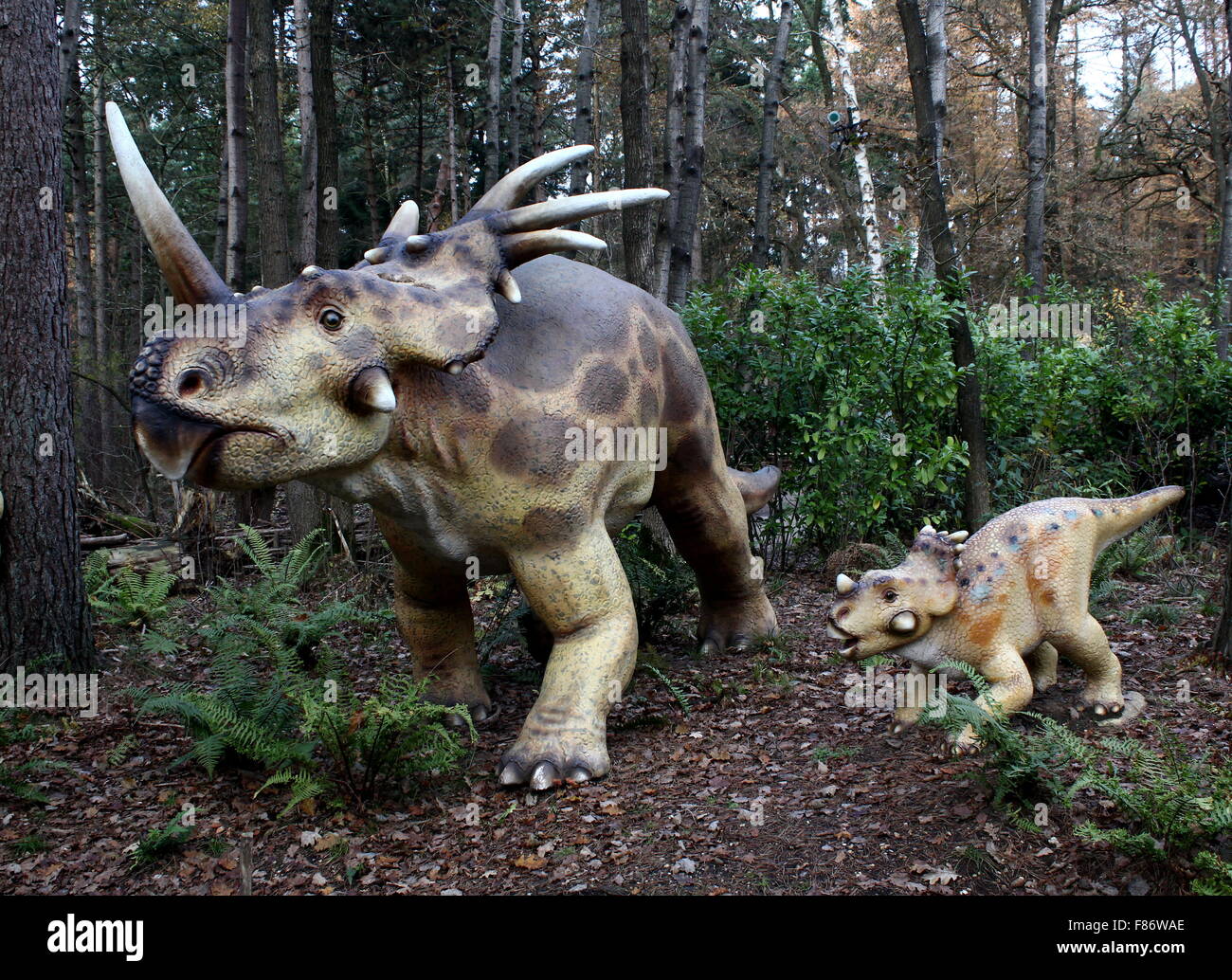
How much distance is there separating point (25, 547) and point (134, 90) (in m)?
15.4

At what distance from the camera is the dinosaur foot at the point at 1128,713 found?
413 cm

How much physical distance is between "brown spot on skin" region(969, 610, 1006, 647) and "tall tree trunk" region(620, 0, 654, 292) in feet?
16.9

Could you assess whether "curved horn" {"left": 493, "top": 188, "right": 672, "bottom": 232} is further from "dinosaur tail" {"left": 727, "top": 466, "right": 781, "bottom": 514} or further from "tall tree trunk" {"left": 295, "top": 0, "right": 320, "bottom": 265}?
"tall tree trunk" {"left": 295, "top": 0, "right": 320, "bottom": 265}

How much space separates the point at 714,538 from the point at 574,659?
5.19 feet

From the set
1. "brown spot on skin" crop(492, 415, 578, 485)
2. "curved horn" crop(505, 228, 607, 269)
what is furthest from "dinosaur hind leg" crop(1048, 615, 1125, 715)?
"curved horn" crop(505, 228, 607, 269)

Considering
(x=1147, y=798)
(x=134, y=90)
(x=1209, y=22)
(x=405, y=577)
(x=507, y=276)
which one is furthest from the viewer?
(x=1209, y=22)

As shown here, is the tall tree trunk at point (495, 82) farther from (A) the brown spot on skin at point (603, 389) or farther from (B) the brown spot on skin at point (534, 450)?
(B) the brown spot on skin at point (534, 450)

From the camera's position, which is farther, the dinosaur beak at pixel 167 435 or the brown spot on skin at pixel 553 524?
the brown spot on skin at pixel 553 524

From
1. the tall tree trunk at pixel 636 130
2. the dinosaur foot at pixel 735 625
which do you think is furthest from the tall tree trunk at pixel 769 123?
the dinosaur foot at pixel 735 625

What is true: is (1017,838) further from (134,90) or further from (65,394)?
(134,90)

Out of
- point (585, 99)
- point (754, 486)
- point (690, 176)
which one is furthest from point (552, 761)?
point (585, 99)

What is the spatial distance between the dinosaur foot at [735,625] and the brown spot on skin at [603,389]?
6.61ft
